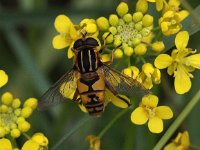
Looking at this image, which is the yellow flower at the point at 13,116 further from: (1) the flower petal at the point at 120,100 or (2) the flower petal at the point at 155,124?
(2) the flower petal at the point at 155,124

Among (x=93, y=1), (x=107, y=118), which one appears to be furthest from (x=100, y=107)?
(x=93, y=1)

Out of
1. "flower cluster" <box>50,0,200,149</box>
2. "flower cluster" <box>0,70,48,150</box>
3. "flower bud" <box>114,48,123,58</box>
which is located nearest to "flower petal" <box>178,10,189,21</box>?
"flower cluster" <box>50,0,200,149</box>

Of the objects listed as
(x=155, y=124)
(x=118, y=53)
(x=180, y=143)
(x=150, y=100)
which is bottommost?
(x=180, y=143)

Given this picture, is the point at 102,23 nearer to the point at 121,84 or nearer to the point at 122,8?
the point at 122,8

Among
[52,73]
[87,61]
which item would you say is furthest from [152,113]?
[52,73]

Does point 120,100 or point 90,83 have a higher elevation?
point 90,83

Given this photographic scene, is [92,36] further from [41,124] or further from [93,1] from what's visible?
[93,1]
